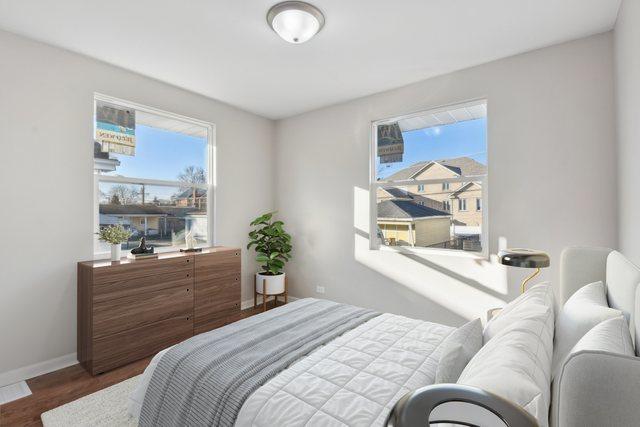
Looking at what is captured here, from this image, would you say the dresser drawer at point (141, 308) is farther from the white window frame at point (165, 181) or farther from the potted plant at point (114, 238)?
the white window frame at point (165, 181)

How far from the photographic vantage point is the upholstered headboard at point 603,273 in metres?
1.17

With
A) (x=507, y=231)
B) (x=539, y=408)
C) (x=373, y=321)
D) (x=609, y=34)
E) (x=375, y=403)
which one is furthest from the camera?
(x=507, y=231)

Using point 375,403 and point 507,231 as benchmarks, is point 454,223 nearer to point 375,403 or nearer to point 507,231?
point 507,231

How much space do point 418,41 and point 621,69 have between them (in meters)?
1.41

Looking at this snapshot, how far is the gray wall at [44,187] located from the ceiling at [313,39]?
0.75 ft

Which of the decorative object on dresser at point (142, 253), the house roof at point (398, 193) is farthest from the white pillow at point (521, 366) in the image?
the decorative object on dresser at point (142, 253)

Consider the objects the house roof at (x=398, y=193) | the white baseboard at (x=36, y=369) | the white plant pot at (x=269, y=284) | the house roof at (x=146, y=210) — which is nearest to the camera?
the white baseboard at (x=36, y=369)

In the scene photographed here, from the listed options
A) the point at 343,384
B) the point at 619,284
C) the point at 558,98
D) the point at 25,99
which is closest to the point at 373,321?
the point at 343,384

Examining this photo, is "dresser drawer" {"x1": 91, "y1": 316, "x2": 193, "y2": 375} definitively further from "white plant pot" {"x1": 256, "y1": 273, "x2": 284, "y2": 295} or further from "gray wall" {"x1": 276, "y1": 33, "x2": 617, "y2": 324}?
"gray wall" {"x1": 276, "y1": 33, "x2": 617, "y2": 324}

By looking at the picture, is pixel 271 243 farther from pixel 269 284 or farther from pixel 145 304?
pixel 145 304

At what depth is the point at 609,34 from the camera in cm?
246

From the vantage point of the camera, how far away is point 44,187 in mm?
2625

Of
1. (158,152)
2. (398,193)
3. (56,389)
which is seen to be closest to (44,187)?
(158,152)

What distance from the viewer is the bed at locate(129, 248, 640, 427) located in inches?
24.3
